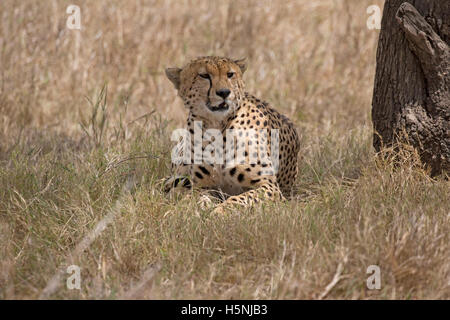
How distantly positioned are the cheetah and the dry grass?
0.21m

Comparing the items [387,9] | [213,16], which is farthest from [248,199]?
[213,16]

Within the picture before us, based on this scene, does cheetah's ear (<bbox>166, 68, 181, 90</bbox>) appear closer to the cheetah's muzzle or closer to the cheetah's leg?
the cheetah's muzzle

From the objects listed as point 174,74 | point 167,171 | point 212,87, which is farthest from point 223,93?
point 167,171

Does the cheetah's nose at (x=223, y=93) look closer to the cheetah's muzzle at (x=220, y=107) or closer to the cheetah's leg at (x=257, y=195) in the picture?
the cheetah's muzzle at (x=220, y=107)

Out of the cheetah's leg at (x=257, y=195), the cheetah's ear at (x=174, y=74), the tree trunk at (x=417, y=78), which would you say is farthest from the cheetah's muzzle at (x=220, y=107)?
the tree trunk at (x=417, y=78)

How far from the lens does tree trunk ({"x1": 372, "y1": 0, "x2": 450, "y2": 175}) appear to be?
11.9 ft

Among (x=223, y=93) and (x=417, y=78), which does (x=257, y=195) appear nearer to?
(x=223, y=93)

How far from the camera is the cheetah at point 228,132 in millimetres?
3787

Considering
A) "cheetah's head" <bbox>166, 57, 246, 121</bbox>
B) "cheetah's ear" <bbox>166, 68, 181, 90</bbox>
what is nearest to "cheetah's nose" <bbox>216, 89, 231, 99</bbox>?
"cheetah's head" <bbox>166, 57, 246, 121</bbox>

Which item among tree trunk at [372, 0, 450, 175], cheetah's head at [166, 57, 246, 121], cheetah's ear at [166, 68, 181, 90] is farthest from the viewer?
cheetah's ear at [166, 68, 181, 90]

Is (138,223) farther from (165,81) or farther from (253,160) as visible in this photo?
(165,81)

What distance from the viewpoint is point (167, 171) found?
423 centimetres

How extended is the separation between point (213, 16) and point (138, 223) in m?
3.85

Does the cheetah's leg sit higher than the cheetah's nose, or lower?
lower
